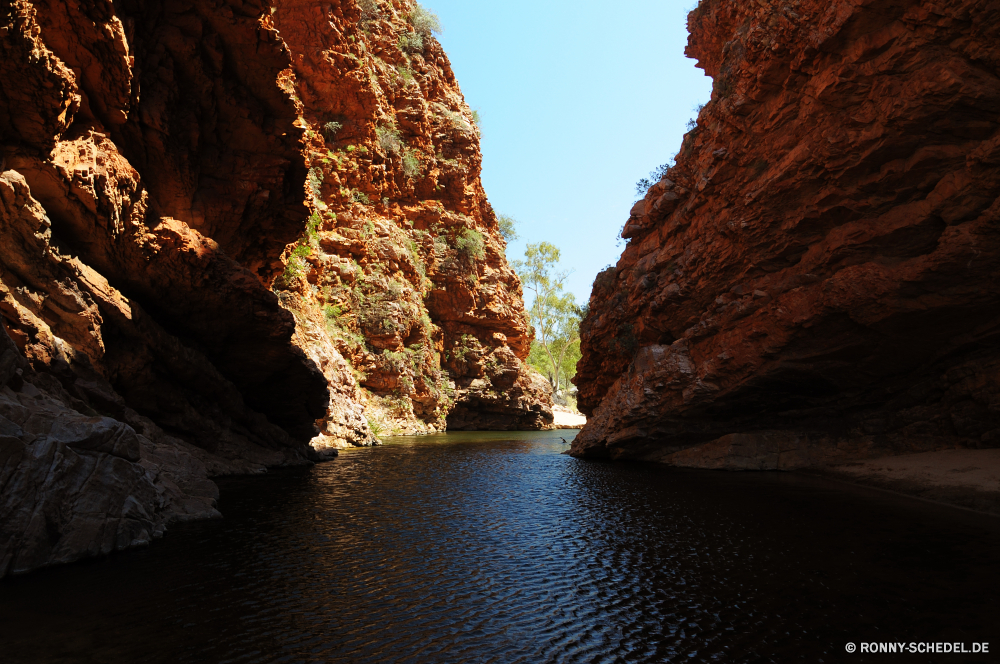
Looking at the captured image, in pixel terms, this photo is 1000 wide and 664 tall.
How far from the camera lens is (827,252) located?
18188mm

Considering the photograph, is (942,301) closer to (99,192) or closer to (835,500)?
(835,500)

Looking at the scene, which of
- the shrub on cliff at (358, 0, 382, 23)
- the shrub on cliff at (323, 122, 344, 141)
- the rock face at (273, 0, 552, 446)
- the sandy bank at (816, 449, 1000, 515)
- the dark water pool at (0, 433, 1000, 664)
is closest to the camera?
the dark water pool at (0, 433, 1000, 664)

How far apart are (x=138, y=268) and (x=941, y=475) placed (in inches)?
1033

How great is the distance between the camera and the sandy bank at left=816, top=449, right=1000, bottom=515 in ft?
46.9

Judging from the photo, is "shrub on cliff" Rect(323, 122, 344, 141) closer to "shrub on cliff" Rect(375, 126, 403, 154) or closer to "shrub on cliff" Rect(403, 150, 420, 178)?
"shrub on cliff" Rect(375, 126, 403, 154)

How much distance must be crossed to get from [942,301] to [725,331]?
7.38 metres

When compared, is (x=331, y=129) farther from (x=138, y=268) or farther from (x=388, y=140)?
(x=138, y=268)

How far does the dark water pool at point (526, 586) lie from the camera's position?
6.82 meters

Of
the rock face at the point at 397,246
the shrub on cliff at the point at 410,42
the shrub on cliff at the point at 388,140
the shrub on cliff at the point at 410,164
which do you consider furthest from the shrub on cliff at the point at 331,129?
the shrub on cliff at the point at 410,42

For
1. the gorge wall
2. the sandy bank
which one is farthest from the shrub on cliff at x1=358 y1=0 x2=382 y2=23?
the sandy bank

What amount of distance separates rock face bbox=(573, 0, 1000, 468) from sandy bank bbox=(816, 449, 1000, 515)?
48.9 inches

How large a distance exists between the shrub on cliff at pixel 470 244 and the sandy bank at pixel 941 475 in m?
41.9

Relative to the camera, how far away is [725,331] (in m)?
22.3

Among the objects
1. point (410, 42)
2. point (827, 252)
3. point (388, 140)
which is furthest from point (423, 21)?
point (827, 252)
